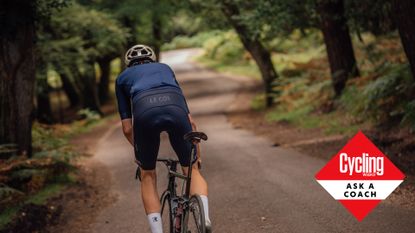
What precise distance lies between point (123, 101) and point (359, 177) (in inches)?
135

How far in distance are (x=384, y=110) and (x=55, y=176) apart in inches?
270

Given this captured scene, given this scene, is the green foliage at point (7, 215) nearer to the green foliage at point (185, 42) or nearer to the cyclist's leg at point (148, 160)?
the cyclist's leg at point (148, 160)

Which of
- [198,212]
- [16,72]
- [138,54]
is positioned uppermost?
[16,72]

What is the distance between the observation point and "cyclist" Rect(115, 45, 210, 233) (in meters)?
5.11

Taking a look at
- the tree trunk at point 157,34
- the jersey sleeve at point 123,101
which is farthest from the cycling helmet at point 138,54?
the tree trunk at point 157,34

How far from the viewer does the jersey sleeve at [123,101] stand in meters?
5.51

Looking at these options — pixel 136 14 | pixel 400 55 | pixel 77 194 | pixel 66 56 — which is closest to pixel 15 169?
pixel 77 194

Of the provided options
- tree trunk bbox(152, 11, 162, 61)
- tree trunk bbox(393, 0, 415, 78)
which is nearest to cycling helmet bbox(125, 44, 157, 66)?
tree trunk bbox(393, 0, 415, 78)

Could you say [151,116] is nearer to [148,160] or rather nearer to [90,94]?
[148,160]

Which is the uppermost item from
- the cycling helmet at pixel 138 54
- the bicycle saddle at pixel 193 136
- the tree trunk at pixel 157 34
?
the tree trunk at pixel 157 34

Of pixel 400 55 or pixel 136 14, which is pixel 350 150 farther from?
pixel 136 14

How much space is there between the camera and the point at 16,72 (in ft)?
32.5

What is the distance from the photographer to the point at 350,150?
7.52m

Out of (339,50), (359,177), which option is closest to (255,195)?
(359,177)
